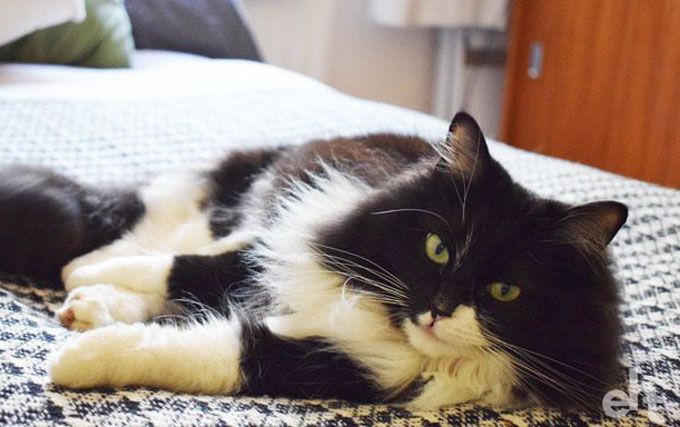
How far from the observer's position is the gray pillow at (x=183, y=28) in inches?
103

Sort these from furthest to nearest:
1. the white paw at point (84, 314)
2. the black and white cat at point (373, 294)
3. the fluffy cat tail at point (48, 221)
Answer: the fluffy cat tail at point (48, 221) → the white paw at point (84, 314) → the black and white cat at point (373, 294)

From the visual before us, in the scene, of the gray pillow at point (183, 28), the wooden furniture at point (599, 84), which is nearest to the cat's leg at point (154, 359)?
the gray pillow at point (183, 28)

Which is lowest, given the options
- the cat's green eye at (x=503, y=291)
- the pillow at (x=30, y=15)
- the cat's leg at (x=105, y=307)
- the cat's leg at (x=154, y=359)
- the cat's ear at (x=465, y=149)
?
the cat's leg at (x=105, y=307)

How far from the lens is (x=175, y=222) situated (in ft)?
4.79

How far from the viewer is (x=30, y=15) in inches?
77.7

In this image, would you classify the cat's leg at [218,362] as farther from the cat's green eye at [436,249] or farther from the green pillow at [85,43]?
the green pillow at [85,43]

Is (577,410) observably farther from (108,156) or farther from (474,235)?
(108,156)

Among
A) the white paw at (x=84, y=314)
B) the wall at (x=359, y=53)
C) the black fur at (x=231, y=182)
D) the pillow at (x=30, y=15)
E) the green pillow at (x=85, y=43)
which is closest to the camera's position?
the white paw at (x=84, y=314)

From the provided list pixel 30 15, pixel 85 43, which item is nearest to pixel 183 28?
pixel 85 43

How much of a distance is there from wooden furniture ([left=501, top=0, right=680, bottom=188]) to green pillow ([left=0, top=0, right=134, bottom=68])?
1731mm

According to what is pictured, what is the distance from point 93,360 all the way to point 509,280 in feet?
1.69

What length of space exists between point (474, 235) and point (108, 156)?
0.90m

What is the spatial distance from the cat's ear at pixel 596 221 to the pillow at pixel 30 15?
1557mm

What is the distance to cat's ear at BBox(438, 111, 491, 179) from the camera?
41.2 inches
